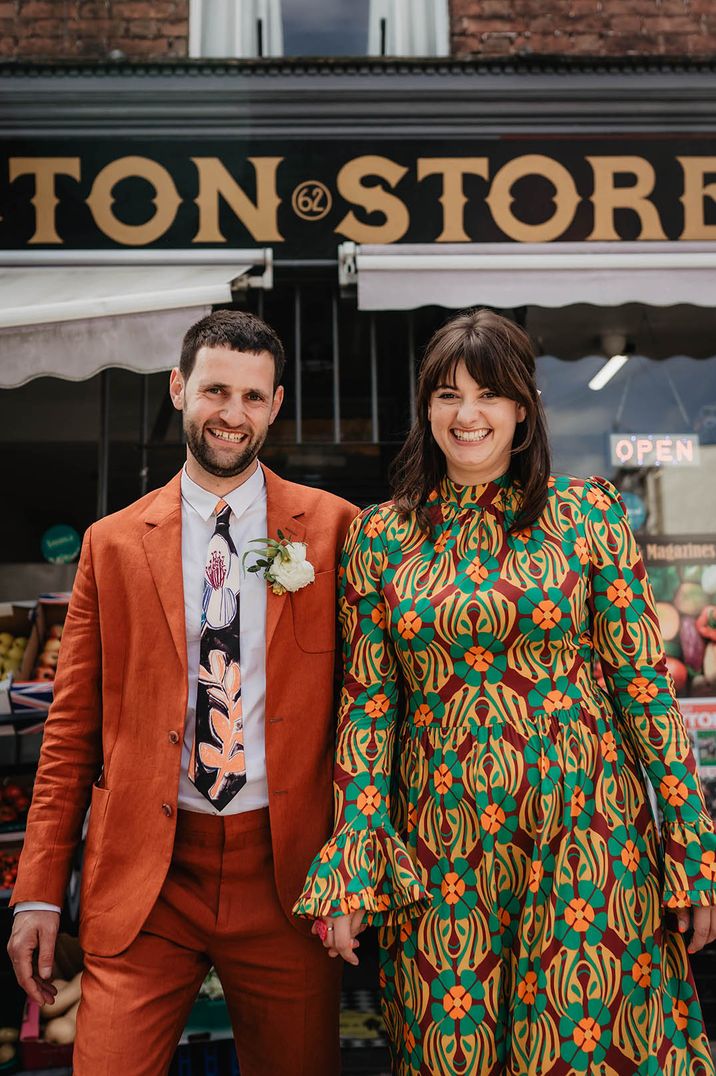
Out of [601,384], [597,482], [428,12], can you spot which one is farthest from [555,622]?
[428,12]

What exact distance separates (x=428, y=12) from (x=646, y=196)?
5.67ft

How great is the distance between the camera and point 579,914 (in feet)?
6.33

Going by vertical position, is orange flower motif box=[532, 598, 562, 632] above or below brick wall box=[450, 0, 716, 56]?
below

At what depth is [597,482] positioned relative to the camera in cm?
227

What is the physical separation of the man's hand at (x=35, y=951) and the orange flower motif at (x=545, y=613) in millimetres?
1495

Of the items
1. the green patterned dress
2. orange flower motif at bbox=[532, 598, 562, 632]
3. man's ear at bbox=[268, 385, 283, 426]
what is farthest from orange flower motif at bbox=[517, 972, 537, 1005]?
man's ear at bbox=[268, 385, 283, 426]

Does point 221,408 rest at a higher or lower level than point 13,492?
lower

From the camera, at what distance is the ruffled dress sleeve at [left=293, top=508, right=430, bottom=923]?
77.7 inches

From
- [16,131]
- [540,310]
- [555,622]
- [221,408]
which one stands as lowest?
[555,622]

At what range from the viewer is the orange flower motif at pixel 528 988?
192 centimetres

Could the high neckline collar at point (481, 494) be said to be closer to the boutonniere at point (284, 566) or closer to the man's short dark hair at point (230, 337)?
the boutonniere at point (284, 566)

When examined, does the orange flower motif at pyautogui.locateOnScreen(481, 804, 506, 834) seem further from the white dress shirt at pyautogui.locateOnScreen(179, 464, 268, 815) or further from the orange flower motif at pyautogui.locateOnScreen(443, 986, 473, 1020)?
the white dress shirt at pyautogui.locateOnScreen(179, 464, 268, 815)

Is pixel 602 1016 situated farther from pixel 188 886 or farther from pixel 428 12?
pixel 428 12

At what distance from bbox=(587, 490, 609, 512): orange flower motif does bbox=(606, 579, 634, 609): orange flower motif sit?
0.65 feet
